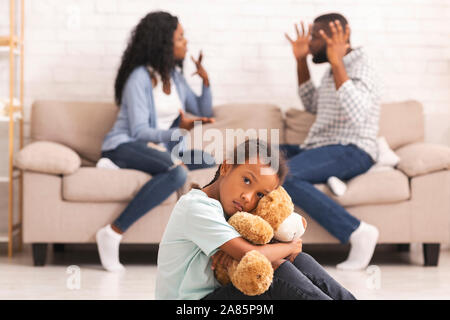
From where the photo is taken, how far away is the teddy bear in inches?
39.2

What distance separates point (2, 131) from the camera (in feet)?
10.1

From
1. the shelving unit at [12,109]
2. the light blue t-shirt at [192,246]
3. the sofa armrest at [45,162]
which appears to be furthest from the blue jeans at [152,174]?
the light blue t-shirt at [192,246]

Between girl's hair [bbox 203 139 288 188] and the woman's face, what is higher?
the woman's face

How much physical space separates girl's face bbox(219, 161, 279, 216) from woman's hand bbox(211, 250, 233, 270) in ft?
0.25

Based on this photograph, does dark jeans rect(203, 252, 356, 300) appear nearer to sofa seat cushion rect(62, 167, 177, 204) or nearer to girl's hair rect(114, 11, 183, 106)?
sofa seat cushion rect(62, 167, 177, 204)

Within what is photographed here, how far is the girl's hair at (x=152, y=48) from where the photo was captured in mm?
2732

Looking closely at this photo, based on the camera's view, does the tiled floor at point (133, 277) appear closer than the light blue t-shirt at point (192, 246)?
No

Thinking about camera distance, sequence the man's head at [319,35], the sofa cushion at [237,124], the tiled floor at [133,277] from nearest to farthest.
A: the tiled floor at [133,277]
the man's head at [319,35]
the sofa cushion at [237,124]

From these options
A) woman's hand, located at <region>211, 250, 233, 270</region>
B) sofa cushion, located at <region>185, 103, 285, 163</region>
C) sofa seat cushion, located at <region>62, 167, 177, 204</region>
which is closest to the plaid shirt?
sofa cushion, located at <region>185, 103, 285, 163</region>

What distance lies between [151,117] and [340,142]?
801 millimetres

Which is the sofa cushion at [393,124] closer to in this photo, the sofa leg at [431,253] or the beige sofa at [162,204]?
the beige sofa at [162,204]

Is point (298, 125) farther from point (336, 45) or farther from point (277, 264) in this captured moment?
point (277, 264)

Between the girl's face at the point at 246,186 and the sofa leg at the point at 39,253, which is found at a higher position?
the girl's face at the point at 246,186

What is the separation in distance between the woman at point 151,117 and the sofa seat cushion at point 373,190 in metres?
0.56
